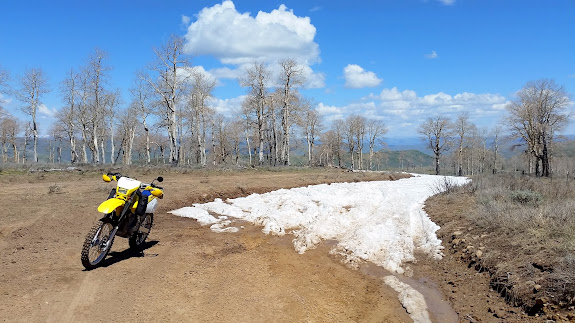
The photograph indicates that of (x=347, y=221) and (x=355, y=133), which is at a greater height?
(x=355, y=133)

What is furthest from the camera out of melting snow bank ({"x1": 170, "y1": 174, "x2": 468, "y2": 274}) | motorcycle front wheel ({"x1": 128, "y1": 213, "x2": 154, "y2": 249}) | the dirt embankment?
melting snow bank ({"x1": 170, "y1": 174, "x2": 468, "y2": 274})

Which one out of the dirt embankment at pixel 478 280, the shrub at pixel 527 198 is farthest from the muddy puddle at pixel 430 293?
the shrub at pixel 527 198

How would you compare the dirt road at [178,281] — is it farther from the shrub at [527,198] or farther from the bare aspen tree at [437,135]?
the bare aspen tree at [437,135]

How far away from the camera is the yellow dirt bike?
6.48 metres

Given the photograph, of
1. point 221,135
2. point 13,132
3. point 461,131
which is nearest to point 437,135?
point 461,131

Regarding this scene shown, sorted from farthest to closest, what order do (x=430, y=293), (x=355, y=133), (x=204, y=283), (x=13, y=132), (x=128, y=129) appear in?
(x=355, y=133)
(x=13, y=132)
(x=128, y=129)
(x=430, y=293)
(x=204, y=283)

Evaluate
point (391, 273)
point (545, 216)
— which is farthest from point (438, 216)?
point (391, 273)

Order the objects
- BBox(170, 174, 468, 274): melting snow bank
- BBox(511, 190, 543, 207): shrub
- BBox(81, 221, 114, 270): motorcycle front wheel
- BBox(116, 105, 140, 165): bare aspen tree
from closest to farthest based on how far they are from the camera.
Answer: BBox(81, 221, 114, 270): motorcycle front wheel < BBox(170, 174, 468, 274): melting snow bank < BBox(511, 190, 543, 207): shrub < BBox(116, 105, 140, 165): bare aspen tree

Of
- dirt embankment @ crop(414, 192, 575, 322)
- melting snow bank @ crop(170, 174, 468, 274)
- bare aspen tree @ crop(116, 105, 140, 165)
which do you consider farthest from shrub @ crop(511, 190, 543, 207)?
bare aspen tree @ crop(116, 105, 140, 165)

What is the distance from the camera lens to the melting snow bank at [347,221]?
342 inches

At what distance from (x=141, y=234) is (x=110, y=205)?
1.82m

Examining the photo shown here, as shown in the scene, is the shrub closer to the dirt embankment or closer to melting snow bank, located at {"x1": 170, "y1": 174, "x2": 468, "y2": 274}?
the dirt embankment

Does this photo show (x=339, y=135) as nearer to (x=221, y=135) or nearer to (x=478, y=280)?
(x=221, y=135)

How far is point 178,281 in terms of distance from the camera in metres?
6.35
